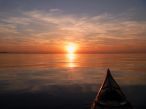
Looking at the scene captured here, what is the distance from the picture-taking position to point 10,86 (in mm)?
27516

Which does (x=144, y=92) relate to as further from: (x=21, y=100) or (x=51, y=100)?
(x=21, y=100)

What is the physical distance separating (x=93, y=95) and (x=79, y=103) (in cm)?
376

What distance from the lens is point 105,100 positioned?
17688 mm

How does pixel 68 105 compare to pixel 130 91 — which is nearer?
pixel 68 105

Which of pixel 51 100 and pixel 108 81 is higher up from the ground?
pixel 108 81

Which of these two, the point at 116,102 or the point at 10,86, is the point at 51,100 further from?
the point at 10,86

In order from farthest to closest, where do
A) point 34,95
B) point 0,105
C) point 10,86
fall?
point 10,86, point 34,95, point 0,105

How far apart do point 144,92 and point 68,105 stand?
10284 millimetres

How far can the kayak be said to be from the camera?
1603cm

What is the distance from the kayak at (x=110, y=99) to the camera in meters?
16.0

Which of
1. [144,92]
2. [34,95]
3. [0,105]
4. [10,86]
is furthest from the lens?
[10,86]

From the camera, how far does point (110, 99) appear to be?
58.2 ft

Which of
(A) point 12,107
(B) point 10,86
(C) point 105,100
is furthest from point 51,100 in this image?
(B) point 10,86

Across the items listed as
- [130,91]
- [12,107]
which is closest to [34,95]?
[12,107]
